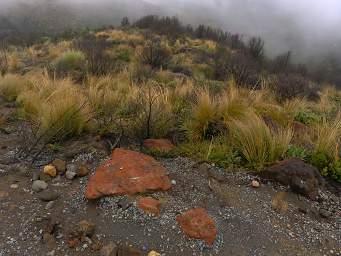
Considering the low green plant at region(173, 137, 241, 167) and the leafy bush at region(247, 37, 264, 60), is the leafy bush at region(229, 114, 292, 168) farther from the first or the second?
the leafy bush at region(247, 37, 264, 60)

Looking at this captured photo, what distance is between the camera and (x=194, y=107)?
4.42 metres

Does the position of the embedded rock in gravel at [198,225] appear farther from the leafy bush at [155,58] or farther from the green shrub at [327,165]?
the leafy bush at [155,58]

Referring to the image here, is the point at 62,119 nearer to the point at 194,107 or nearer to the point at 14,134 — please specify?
the point at 14,134

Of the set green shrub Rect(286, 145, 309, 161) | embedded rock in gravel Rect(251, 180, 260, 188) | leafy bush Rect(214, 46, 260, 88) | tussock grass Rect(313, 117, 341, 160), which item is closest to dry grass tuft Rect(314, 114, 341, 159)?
tussock grass Rect(313, 117, 341, 160)

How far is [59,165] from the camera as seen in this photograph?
3.29 m

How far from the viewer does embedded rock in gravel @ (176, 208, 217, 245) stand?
8.34ft

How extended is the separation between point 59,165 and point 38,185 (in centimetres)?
32

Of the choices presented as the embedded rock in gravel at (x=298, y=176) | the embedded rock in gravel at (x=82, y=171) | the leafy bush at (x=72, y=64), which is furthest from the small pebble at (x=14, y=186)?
the leafy bush at (x=72, y=64)

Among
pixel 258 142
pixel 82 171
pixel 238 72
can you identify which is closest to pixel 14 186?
pixel 82 171

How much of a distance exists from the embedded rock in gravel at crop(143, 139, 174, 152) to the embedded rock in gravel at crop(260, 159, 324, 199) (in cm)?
96

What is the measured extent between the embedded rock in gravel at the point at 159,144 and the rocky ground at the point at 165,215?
26 centimetres

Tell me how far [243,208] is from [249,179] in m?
0.46

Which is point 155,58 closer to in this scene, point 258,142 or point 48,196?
point 258,142

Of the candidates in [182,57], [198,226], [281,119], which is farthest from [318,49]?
[198,226]
